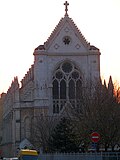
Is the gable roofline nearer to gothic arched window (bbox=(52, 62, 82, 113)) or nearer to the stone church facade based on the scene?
the stone church facade

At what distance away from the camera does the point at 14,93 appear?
9588 cm

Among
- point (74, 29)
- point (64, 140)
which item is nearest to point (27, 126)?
point (74, 29)

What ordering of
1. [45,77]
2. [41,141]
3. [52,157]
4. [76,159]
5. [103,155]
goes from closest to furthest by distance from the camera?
[103,155] < [76,159] < [52,157] < [41,141] < [45,77]

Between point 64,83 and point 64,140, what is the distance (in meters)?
30.8

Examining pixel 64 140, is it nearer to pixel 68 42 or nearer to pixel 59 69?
pixel 59 69

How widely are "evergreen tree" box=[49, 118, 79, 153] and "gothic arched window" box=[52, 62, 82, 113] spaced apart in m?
28.0

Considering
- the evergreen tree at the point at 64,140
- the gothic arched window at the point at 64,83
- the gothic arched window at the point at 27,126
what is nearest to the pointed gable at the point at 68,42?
the gothic arched window at the point at 64,83

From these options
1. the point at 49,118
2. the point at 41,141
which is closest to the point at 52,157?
the point at 41,141

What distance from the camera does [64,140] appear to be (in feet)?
204

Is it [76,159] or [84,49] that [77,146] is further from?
[84,49]

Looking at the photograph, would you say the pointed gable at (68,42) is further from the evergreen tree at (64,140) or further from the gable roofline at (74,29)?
the evergreen tree at (64,140)

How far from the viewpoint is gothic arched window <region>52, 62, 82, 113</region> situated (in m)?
92.2

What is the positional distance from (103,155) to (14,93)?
5832cm

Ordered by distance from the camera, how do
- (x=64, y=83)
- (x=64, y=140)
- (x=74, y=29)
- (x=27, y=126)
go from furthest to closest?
1. (x=27, y=126)
2. (x=74, y=29)
3. (x=64, y=83)
4. (x=64, y=140)
